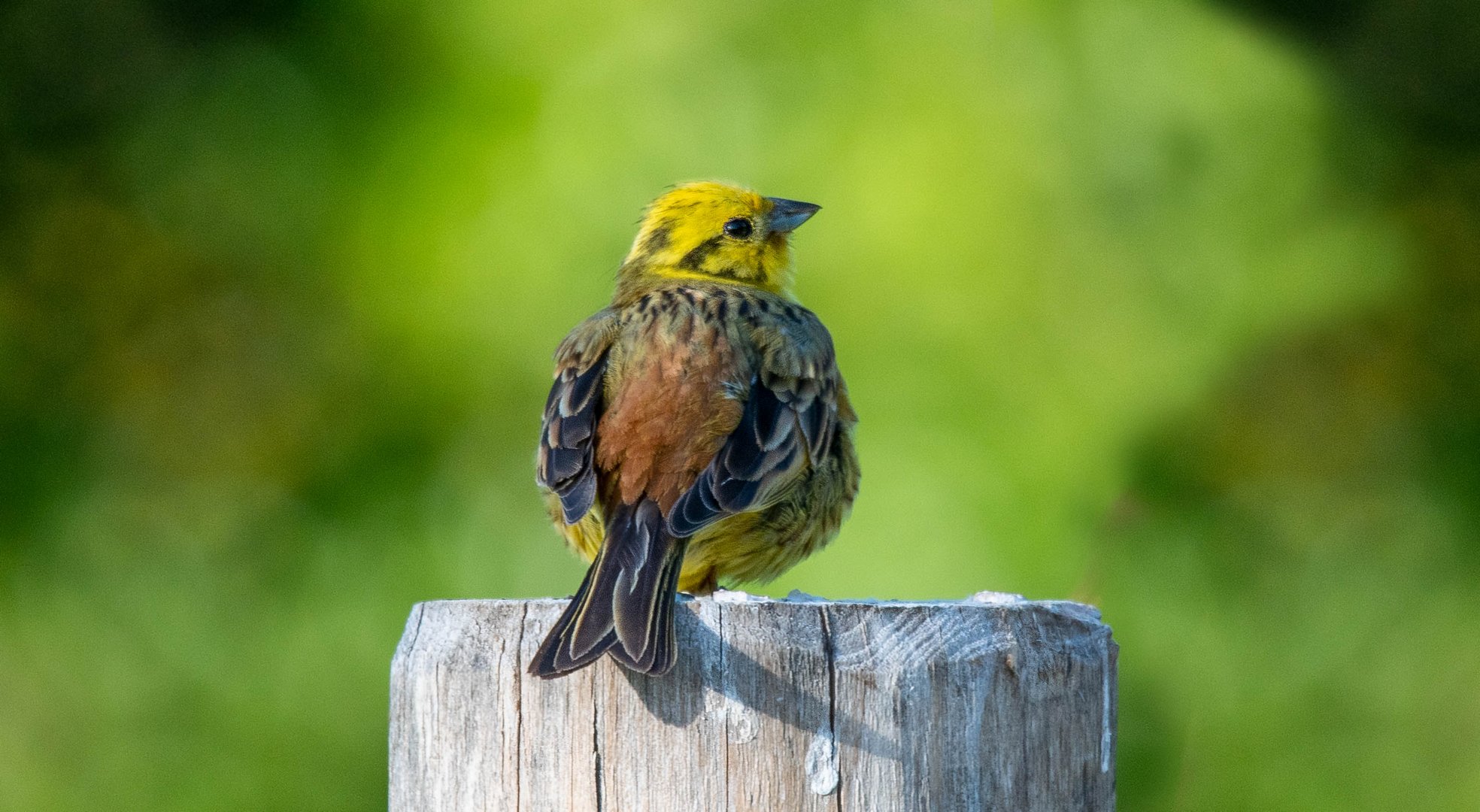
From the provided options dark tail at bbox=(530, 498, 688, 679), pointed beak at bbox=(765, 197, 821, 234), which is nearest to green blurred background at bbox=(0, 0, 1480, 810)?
pointed beak at bbox=(765, 197, 821, 234)

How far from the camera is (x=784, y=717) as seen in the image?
2.26 m

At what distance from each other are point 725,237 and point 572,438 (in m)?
1.39

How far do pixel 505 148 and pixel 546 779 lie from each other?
332 centimetres

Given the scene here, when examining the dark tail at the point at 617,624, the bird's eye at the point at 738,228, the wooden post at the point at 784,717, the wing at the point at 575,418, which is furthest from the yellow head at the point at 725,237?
the wooden post at the point at 784,717

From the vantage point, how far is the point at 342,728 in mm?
5273

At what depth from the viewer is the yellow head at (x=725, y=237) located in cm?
470

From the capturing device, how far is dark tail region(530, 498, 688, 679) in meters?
2.30

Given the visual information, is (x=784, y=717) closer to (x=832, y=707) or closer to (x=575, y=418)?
(x=832, y=707)

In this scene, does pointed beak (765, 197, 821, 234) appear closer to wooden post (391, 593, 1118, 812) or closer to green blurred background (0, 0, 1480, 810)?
green blurred background (0, 0, 1480, 810)

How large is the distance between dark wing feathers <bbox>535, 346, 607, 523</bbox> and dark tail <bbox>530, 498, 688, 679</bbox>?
548mm

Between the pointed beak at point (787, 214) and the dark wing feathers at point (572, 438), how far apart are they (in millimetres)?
1093

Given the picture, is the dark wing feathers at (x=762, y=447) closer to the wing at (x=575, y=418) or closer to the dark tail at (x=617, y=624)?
the wing at (x=575, y=418)

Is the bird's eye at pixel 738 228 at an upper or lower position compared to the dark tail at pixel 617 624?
upper

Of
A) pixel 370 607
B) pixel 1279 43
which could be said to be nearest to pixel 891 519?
pixel 370 607
